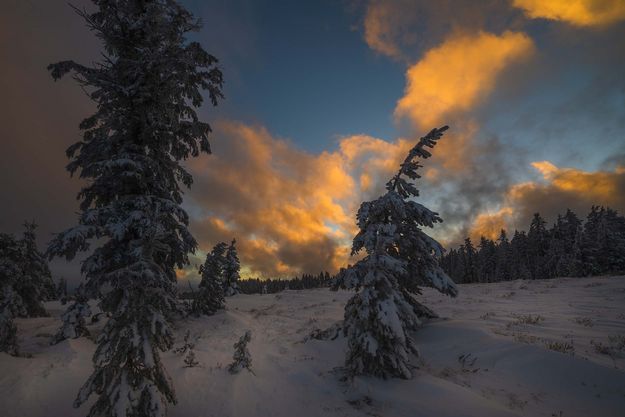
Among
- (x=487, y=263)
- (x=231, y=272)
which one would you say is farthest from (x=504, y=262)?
(x=231, y=272)

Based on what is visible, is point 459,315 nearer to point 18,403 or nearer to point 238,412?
point 238,412

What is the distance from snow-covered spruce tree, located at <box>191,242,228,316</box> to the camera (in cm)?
2494

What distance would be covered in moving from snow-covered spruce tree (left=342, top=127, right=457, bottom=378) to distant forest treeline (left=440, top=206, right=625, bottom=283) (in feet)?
115

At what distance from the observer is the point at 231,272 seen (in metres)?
47.4

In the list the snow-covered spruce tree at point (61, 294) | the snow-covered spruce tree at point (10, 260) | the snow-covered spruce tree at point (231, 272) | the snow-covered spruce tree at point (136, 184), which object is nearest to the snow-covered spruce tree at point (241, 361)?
the snow-covered spruce tree at point (136, 184)

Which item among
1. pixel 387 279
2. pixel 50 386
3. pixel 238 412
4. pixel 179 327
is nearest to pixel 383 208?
pixel 387 279

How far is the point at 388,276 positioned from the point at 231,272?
40.5 metres

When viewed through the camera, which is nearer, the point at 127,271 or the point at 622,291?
the point at 127,271

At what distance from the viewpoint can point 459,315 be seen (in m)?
17.7

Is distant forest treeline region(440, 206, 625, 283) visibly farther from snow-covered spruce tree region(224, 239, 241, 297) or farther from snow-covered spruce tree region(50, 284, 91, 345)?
snow-covered spruce tree region(50, 284, 91, 345)

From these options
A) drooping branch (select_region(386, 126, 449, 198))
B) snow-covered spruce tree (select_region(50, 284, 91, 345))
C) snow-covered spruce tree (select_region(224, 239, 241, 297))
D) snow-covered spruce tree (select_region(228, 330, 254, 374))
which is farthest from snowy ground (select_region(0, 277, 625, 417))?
snow-covered spruce tree (select_region(224, 239, 241, 297))

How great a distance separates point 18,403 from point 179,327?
13336 mm

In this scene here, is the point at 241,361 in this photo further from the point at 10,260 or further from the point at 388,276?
the point at 10,260

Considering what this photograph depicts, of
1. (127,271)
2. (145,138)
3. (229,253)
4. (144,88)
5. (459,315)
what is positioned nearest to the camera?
(127,271)
